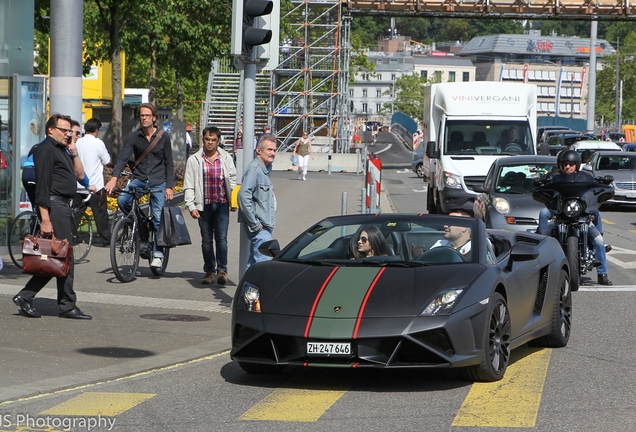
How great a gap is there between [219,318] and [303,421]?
14.9 feet

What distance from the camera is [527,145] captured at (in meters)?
25.0

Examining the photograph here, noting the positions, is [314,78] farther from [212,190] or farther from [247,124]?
[247,124]

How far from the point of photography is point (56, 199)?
10.7 meters

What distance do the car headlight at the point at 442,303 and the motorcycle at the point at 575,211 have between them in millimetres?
6284

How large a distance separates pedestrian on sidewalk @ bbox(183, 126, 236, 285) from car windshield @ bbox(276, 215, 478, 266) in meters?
4.49

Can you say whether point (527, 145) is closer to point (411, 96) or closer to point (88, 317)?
point (88, 317)

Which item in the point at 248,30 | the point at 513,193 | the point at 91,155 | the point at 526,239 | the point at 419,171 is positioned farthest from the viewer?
the point at 419,171

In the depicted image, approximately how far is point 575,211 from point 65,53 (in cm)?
642

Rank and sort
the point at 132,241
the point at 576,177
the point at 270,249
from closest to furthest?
1. the point at 270,249
2. the point at 132,241
3. the point at 576,177

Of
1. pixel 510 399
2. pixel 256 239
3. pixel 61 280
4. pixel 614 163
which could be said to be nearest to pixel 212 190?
pixel 256 239

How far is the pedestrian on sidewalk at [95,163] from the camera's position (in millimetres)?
16219

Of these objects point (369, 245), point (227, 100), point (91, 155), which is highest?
point (227, 100)

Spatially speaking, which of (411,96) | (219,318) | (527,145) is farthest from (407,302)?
(411,96)

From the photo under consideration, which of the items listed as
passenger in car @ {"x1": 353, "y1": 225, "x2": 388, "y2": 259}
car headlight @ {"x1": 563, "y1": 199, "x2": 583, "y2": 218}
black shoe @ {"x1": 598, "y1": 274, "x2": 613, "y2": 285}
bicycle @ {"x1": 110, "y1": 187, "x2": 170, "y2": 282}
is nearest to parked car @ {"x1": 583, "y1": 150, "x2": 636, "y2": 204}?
black shoe @ {"x1": 598, "y1": 274, "x2": 613, "y2": 285}
